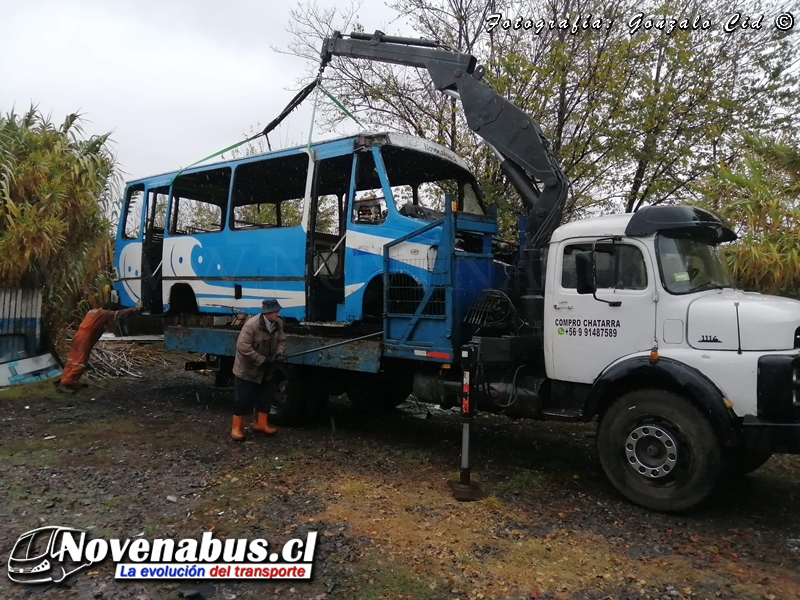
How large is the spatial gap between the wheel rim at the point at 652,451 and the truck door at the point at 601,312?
2.10ft

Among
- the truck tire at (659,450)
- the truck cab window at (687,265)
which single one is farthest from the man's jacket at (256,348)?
the truck cab window at (687,265)

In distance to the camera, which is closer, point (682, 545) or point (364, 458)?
point (682, 545)

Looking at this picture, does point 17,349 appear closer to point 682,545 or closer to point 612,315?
point 612,315

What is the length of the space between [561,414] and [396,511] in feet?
5.70

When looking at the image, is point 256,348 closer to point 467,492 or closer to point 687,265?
point 467,492

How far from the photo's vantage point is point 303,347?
24.1 ft

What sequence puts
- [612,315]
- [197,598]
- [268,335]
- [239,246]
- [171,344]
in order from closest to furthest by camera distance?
1. [197,598]
2. [612,315]
3. [268,335]
4. [239,246]
5. [171,344]

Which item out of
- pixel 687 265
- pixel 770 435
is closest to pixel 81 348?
pixel 687 265

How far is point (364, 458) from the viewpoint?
21.2 feet

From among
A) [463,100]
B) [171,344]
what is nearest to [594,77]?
[463,100]

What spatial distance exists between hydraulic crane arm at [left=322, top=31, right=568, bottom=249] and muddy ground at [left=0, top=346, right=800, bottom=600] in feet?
8.37

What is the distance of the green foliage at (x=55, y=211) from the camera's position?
932 cm

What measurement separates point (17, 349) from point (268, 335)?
5.23 m

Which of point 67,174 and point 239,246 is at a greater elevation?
point 67,174
